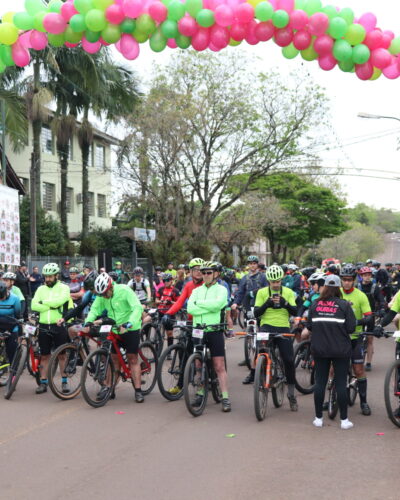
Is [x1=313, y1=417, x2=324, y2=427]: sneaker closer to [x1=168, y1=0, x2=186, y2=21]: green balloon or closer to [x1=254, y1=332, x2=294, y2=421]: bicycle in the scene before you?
[x1=254, y1=332, x2=294, y2=421]: bicycle

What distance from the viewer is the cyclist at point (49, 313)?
965 cm

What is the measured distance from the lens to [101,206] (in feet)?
143

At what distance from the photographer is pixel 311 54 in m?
9.29

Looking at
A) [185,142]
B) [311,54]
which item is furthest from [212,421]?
[185,142]

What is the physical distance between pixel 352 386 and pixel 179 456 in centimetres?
295

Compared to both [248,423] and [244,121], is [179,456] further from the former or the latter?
[244,121]

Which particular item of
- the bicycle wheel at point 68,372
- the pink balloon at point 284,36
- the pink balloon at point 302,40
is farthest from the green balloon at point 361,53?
the bicycle wheel at point 68,372

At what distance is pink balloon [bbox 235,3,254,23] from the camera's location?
28.5ft

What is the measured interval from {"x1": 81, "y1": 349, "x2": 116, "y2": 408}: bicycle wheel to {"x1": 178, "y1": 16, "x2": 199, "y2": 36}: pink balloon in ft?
14.7

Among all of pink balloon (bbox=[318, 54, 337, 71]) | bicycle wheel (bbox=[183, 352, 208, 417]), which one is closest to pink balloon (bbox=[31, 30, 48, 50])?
pink balloon (bbox=[318, 54, 337, 71])

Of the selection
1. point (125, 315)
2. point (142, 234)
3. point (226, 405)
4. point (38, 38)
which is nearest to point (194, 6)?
point (38, 38)

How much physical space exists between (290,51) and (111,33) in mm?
2540

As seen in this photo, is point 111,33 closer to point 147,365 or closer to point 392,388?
point 147,365

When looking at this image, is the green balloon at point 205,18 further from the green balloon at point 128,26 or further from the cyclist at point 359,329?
the cyclist at point 359,329
